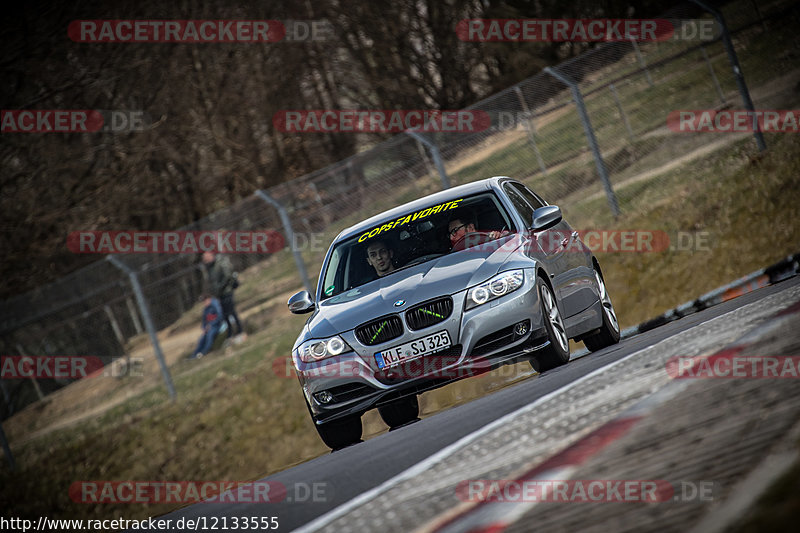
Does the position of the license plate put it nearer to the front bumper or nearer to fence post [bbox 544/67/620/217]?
the front bumper

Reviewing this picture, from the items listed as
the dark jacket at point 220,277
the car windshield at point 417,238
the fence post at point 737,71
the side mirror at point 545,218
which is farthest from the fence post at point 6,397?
the side mirror at point 545,218

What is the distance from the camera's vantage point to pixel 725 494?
298 centimetres

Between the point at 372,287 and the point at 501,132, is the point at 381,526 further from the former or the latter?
the point at 501,132

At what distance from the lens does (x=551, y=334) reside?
841 cm

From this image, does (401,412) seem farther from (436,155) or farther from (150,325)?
(150,325)

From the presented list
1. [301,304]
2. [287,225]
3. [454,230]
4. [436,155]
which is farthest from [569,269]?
[287,225]

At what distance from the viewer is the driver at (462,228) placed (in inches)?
358

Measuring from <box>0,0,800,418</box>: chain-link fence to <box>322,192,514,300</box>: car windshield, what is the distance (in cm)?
564

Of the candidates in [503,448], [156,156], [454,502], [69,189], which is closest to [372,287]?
[503,448]

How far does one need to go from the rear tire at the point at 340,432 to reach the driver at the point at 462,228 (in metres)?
1.67

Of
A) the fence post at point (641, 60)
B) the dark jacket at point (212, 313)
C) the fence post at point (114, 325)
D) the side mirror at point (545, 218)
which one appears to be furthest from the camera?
the fence post at point (114, 325)

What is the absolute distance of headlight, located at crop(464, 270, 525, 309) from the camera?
26.7 feet

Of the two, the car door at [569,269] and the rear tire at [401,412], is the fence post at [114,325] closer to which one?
the rear tire at [401,412]

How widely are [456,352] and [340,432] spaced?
140 centimetres
